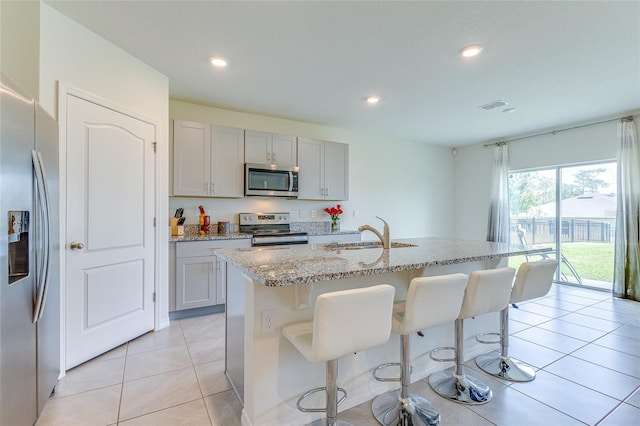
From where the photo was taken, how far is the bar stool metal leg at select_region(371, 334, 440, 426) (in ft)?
5.38

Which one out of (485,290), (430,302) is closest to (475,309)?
(485,290)

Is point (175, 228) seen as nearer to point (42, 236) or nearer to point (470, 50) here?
point (42, 236)

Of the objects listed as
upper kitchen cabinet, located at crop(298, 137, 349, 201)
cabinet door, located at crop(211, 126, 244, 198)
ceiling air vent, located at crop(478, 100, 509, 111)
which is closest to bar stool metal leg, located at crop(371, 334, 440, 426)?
cabinet door, located at crop(211, 126, 244, 198)

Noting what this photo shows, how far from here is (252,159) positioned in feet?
12.8

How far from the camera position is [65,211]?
7.22ft

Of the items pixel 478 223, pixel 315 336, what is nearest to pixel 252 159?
pixel 315 336

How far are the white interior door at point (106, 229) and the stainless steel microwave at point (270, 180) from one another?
1.20 metres

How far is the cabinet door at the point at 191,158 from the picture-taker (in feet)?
11.3

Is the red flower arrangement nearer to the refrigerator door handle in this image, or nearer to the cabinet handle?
the cabinet handle

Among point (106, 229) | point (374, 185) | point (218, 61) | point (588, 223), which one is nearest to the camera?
point (106, 229)

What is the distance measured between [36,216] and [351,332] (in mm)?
1669

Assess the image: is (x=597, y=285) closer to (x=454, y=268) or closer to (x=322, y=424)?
(x=454, y=268)

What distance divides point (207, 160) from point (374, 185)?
2.90 meters

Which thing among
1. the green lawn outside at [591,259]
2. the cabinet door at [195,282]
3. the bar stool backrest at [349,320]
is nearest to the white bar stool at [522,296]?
the bar stool backrest at [349,320]
